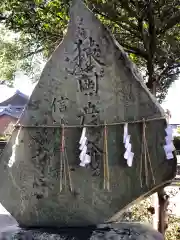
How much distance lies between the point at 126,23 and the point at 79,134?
1928 millimetres

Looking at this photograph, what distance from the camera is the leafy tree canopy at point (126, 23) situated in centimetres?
367

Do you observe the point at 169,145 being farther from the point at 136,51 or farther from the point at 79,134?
the point at 136,51

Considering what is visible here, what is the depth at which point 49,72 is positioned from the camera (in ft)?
7.84

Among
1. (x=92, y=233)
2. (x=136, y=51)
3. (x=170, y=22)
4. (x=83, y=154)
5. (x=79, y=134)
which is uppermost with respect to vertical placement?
(x=170, y=22)

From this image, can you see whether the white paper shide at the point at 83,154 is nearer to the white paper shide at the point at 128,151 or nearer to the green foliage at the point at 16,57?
the white paper shide at the point at 128,151

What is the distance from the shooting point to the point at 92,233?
2.13 meters

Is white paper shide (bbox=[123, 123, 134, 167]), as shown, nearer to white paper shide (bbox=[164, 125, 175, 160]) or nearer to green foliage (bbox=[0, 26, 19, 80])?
white paper shide (bbox=[164, 125, 175, 160])

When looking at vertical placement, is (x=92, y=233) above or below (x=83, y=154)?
below

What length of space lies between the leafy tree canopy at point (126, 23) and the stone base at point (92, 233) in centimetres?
194

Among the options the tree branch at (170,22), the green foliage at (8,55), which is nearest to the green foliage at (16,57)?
the green foliage at (8,55)

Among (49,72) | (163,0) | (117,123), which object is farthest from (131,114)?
(163,0)

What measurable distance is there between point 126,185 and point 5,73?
307cm

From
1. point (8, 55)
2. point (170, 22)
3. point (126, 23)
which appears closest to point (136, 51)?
point (126, 23)

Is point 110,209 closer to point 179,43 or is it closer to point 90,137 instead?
point 90,137
